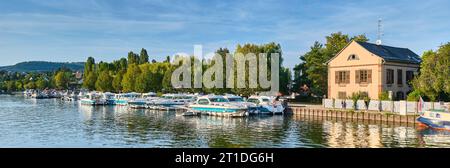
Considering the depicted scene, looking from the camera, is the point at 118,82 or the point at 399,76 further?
the point at 118,82

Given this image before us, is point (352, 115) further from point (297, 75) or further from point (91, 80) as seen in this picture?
point (91, 80)

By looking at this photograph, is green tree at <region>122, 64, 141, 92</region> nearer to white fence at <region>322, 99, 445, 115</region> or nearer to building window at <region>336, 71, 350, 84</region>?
building window at <region>336, 71, 350, 84</region>

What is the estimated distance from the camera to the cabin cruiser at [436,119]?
44844mm

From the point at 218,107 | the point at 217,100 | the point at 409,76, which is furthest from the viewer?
the point at 409,76

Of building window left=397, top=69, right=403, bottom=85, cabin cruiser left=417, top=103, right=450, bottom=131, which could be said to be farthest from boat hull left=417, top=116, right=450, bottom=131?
building window left=397, top=69, right=403, bottom=85

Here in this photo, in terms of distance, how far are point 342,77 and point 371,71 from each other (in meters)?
5.76

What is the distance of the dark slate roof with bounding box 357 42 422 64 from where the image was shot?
221 feet

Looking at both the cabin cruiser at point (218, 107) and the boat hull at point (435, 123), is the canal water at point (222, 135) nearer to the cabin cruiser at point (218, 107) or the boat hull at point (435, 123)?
the boat hull at point (435, 123)

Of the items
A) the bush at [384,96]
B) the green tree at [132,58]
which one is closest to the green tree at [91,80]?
the green tree at [132,58]

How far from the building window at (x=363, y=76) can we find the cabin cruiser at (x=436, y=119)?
20.3 meters

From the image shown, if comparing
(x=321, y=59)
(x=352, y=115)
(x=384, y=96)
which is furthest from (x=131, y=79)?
(x=352, y=115)

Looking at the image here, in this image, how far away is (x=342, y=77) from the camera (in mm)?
71812
